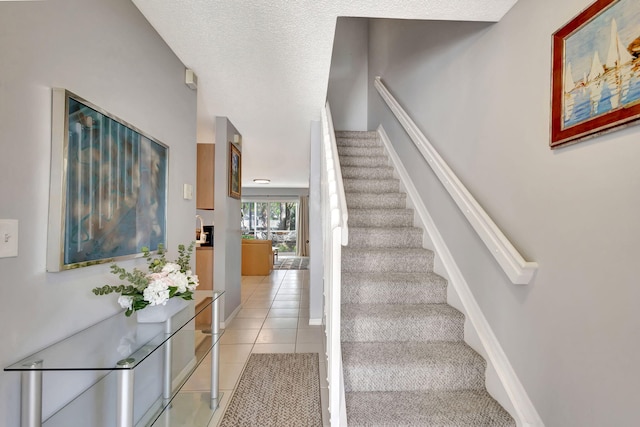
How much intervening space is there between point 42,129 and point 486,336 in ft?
7.10

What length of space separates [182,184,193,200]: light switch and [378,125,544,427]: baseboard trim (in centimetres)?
185

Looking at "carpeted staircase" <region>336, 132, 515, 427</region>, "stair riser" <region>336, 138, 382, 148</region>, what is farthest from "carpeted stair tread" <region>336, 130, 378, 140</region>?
"carpeted staircase" <region>336, 132, 515, 427</region>

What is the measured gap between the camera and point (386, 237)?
2.57m

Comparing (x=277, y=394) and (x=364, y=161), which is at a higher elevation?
(x=364, y=161)

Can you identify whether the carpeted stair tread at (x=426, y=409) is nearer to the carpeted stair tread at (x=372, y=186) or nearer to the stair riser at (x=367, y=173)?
the carpeted stair tread at (x=372, y=186)

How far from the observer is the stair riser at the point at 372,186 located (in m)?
3.11

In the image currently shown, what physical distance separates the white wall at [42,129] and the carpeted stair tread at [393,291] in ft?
4.42

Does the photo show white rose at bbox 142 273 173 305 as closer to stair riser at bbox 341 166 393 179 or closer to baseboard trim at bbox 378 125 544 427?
baseboard trim at bbox 378 125 544 427

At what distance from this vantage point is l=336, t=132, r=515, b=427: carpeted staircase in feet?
4.90

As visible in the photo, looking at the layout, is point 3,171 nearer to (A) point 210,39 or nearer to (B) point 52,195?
(B) point 52,195

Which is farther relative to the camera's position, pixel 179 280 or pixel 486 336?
pixel 486 336

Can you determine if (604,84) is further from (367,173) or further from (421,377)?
(367,173)

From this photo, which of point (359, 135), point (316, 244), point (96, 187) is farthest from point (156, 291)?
point (359, 135)

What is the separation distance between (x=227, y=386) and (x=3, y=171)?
187 centimetres
